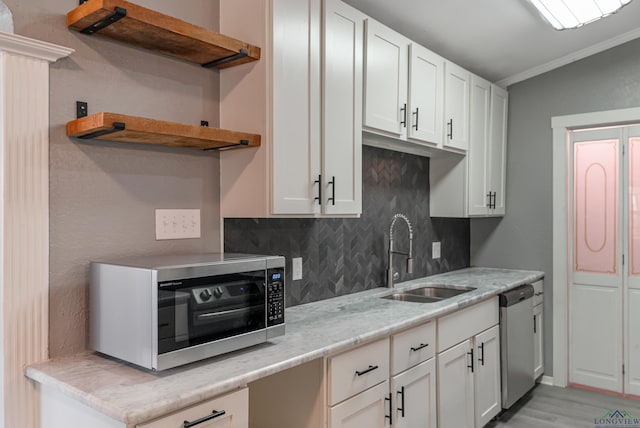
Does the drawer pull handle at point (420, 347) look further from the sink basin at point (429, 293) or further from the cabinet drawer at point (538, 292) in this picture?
the cabinet drawer at point (538, 292)

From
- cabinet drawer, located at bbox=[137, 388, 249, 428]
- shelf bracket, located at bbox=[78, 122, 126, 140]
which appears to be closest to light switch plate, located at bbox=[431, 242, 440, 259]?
cabinet drawer, located at bbox=[137, 388, 249, 428]

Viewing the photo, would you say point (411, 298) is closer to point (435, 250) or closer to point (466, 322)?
point (466, 322)

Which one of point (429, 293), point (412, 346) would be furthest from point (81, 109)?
point (429, 293)

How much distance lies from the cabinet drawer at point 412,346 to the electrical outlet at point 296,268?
0.64 metres

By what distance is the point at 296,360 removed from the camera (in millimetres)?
1647

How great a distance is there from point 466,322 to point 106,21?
7.58ft

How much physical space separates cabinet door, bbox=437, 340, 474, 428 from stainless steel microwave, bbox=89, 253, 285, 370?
46.7 inches

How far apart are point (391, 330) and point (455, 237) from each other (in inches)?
87.7

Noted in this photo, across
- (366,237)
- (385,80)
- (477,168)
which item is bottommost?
(366,237)

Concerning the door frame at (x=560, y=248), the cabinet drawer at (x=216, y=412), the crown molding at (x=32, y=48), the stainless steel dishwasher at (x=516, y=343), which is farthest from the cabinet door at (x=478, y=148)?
the crown molding at (x=32, y=48)

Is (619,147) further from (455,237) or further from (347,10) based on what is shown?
(347,10)

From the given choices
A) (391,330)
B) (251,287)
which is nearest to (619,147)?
(391,330)

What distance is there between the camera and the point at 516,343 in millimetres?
3404

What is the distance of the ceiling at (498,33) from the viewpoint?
280cm
